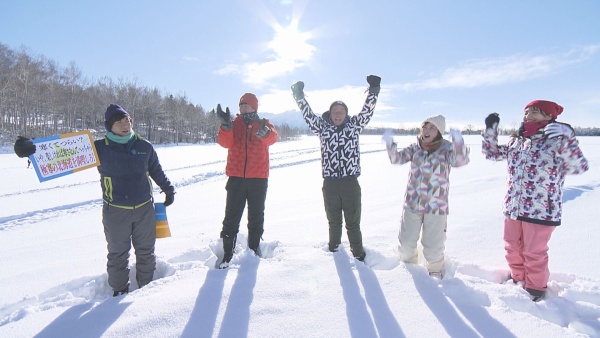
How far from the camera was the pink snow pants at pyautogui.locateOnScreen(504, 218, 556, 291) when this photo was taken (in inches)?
96.3

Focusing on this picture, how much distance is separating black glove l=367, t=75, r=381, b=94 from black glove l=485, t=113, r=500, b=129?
1105 mm

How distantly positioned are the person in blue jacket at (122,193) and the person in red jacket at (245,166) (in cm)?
76

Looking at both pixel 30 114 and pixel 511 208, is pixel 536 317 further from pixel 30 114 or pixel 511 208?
pixel 30 114

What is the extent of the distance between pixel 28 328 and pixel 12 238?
3.71m

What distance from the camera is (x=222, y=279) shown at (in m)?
2.43

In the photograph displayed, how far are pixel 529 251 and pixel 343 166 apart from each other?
5.79 ft

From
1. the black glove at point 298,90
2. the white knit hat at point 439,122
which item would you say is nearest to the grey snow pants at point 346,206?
the white knit hat at point 439,122

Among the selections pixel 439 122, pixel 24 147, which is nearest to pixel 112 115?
pixel 24 147

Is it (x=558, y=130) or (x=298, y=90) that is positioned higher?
(x=298, y=90)

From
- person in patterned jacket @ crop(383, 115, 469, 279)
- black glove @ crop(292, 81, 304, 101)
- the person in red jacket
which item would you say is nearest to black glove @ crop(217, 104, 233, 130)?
the person in red jacket

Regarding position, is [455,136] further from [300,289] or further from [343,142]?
[300,289]

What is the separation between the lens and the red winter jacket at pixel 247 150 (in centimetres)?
302

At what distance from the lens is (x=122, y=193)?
2.51 metres

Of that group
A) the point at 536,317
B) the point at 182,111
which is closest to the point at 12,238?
the point at 536,317
